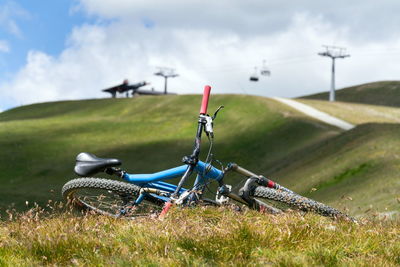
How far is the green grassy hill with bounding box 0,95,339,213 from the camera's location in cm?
5038

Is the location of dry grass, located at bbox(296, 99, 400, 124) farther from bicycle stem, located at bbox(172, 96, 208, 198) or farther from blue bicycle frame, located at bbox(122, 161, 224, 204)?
bicycle stem, located at bbox(172, 96, 208, 198)

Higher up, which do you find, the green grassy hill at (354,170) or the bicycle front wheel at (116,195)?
the bicycle front wheel at (116,195)

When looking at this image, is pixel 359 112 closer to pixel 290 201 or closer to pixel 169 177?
pixel 290 201

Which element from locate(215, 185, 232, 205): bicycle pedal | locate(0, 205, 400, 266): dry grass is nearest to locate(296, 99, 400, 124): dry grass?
locate(215, 185, 232, 205): bicycle pedal

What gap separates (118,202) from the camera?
29.6 ft

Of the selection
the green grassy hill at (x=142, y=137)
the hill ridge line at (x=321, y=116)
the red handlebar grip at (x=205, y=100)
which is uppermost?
the red handlebar grip at (x=205, y=100)

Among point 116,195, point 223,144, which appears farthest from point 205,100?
point 223,144

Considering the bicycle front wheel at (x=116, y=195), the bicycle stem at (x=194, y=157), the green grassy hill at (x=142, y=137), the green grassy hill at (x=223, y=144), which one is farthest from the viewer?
the green grassy hill at (x=142, y=137)

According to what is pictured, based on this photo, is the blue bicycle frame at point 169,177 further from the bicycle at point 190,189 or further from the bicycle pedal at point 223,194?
the bicycle pedal at point 223,194

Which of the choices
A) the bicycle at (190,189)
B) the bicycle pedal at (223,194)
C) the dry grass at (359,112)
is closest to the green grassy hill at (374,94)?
the dry grass at (359,112)

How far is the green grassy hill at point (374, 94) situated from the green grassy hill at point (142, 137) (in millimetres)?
36012

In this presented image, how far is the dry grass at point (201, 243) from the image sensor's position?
5645 mm

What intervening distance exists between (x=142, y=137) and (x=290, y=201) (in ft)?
188

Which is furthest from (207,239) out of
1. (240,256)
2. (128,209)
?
(128,209)
